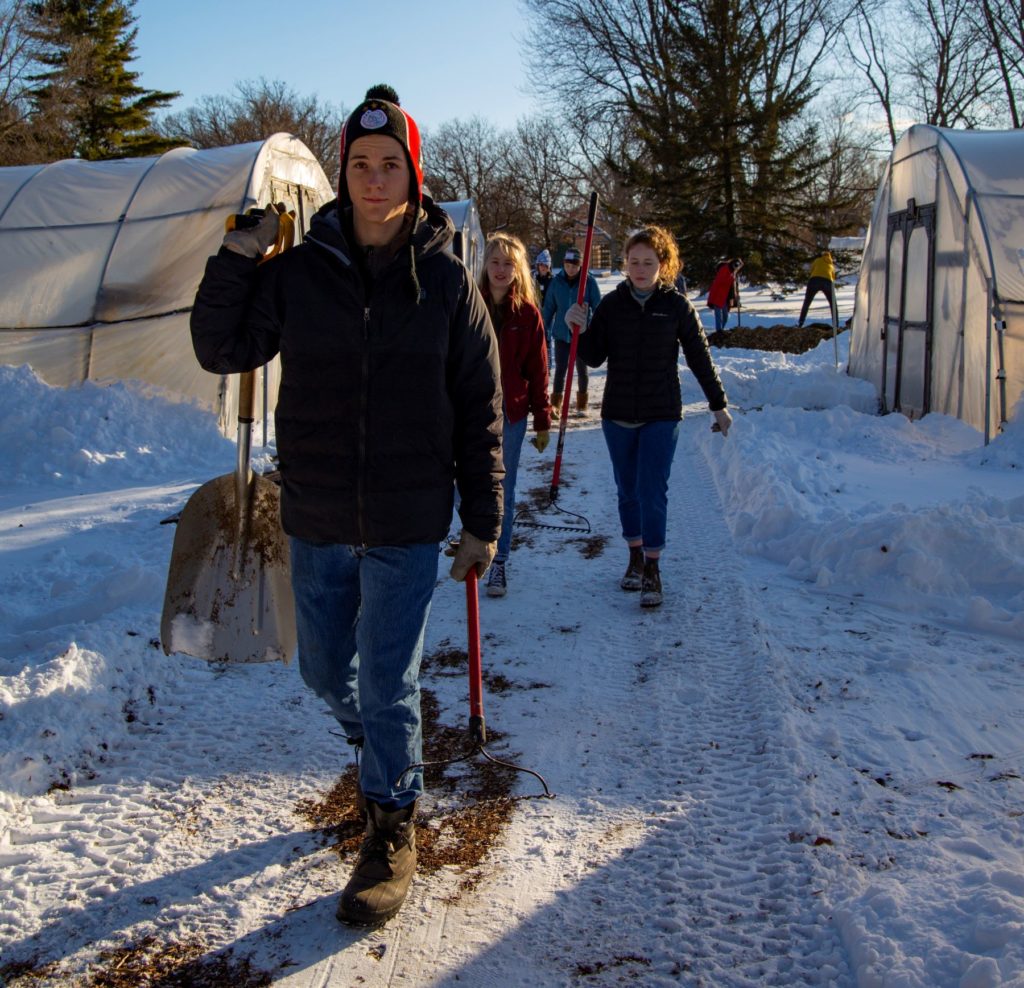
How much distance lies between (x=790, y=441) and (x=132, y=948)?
8161 mm

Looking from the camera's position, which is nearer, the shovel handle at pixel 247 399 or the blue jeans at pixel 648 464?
the shovel handle at pixel 247 399

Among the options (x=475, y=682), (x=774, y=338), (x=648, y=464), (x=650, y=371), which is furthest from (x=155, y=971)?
(x=774, y=338)

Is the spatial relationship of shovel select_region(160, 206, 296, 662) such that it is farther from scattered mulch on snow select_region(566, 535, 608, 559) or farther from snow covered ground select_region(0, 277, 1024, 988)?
scattered mulch on snow select_region(566, 535, 608, 559)

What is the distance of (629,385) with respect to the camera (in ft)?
18.4

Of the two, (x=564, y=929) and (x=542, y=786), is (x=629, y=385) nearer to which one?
(x=542, y=786)

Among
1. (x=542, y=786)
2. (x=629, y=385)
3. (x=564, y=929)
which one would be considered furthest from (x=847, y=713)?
(x=629, y=385)

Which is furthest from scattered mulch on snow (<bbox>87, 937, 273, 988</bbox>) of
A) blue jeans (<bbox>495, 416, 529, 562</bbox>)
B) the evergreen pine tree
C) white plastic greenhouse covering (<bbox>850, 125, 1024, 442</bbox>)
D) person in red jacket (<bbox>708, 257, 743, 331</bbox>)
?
the evergreen pine tree

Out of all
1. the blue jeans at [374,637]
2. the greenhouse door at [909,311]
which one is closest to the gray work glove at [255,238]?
the blue jeans at [374,637]

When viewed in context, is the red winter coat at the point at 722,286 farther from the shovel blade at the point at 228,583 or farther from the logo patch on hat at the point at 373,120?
the logo patch on hat at the point at 373,120

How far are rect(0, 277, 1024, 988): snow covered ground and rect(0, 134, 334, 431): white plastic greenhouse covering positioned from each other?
344 cm

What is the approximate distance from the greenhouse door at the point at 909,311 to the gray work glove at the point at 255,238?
9.70 meters

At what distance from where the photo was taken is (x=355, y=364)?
276cm

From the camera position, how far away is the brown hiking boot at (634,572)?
590 cm

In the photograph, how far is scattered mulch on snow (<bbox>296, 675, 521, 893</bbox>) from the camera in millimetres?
3201
